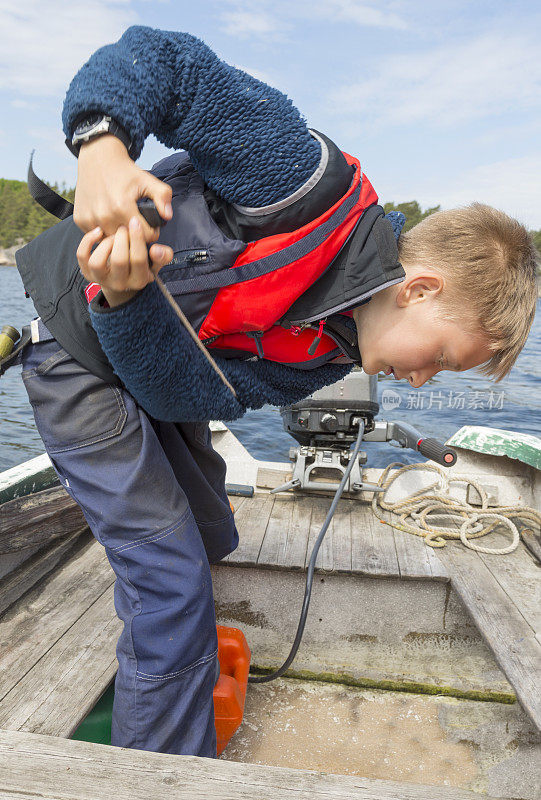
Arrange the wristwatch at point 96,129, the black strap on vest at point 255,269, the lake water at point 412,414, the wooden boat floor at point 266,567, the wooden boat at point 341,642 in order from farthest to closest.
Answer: the lake water at point 412,414 → the wooden boat at point 341,642 → the wooden boat floor at point 266,567 → the black strap on vest at point 255,269 → the wristwatch at point 96,129

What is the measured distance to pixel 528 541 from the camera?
2.79m

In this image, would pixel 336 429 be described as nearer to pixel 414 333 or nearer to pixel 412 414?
pixel 414 333

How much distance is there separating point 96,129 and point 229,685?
1447 millimetres

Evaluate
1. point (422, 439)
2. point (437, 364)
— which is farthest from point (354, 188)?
point (422, 439)

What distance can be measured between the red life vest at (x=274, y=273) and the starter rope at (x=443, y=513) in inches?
64.3

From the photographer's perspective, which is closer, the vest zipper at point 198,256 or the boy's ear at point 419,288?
the vest zipper at point 198,256

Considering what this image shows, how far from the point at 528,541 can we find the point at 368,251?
197cm

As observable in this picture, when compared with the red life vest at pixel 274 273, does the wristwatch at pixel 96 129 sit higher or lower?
higher

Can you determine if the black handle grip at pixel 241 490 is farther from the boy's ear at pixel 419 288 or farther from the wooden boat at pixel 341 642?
the boy's ear at pixel 419 288

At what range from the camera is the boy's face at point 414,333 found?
143 centimetres

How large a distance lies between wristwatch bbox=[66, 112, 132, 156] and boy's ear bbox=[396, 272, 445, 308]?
2.16ft

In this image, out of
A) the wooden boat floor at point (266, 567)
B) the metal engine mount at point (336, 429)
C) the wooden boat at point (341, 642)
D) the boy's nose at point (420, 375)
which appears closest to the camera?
the boy's nose at point (420, 375)

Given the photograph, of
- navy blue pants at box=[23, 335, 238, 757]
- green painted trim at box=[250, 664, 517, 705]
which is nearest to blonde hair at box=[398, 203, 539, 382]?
navy blue pants at box=[23, 335, 238, 757]

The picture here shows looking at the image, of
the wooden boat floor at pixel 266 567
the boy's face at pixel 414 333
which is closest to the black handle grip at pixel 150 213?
the boy's face at pixel 414 333
